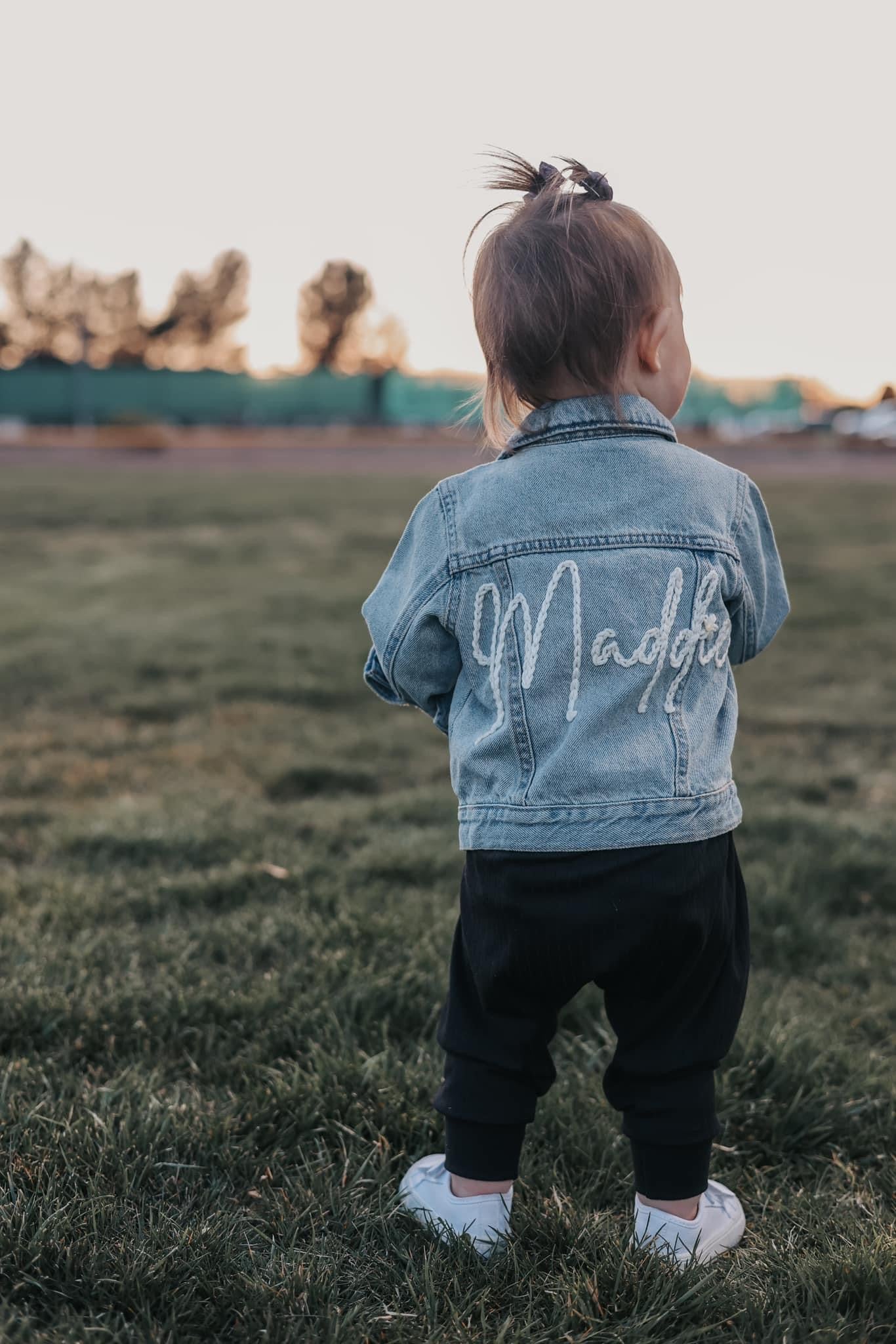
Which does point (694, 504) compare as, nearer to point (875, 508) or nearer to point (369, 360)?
point (875, 508)

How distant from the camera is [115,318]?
52094 millimetres

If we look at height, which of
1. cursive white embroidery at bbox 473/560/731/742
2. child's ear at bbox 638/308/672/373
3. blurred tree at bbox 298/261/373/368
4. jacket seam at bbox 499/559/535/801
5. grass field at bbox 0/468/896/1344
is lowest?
grass field at bbox 0/468/896/1344

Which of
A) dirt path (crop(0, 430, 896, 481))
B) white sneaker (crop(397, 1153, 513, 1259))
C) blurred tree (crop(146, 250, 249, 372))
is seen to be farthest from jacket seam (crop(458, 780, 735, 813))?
blurred tree (crop(146, 250, 249, 372))

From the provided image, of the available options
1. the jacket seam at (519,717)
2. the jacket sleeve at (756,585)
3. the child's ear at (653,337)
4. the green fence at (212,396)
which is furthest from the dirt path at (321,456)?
the jacket seam at (519,717)

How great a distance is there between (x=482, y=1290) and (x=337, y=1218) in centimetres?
29

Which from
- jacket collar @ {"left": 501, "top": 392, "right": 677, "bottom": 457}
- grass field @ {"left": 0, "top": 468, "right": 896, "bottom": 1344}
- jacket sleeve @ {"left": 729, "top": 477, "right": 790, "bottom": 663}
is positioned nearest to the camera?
grass field @ {"left": 0, "top": 468, "right": 896, "bottom": 1344}

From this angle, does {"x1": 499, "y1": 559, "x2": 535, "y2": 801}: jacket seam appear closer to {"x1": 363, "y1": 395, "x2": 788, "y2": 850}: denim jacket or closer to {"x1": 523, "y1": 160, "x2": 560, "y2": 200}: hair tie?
{"x1": 363, "y1": 395, "x2": 788, "y2": 850}: denim jacket

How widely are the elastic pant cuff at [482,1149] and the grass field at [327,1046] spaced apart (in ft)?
0.32

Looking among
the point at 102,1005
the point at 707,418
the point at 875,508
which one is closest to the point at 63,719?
the point at 102,1005

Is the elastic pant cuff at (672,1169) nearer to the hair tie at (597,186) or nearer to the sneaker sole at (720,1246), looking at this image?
the sneaker sole at (720,1246)

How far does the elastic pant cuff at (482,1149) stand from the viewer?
173cm

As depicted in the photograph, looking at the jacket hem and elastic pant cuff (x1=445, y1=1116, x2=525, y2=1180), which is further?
elastic pant cuff (x1=445, y1=1116, x2=525, y2=1180)

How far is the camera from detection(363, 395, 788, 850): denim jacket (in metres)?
1.61

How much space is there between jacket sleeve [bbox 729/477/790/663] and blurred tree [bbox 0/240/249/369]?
51.0 meters
